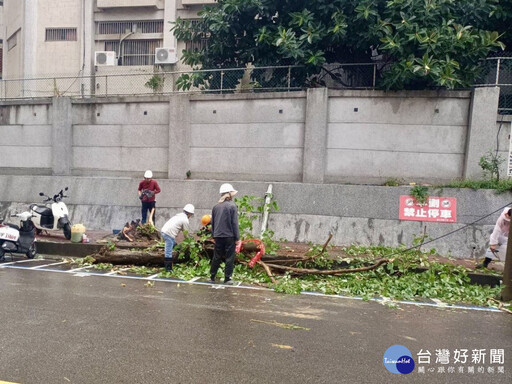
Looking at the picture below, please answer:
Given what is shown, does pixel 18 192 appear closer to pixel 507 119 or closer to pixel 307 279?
pixel 307 279

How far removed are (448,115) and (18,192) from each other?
46.6ft

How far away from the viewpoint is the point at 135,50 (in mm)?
21703

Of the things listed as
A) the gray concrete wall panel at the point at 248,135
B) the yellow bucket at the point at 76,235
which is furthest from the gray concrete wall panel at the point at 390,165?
the yellow bucket at the point at 76,235

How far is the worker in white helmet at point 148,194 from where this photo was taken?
11938mm

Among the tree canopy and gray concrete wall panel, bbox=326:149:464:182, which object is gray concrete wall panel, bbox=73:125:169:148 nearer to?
the tree canopy

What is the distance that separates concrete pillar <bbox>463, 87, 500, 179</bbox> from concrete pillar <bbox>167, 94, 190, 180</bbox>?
8.46 m

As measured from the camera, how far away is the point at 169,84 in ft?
50.3

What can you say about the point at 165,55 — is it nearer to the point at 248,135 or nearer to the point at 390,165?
the point at 248,135

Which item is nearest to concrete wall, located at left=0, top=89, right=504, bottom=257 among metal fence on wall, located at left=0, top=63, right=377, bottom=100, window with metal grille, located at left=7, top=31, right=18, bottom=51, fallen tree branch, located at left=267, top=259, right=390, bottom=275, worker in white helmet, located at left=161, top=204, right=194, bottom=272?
metal fence on wall, located at left=0, top=63, right=377, bottom=100

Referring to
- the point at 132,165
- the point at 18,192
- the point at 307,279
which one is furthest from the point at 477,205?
the point at 18,192

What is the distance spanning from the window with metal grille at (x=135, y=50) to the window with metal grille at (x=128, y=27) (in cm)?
54

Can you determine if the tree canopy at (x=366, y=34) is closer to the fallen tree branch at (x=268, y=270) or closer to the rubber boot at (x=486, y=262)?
the rubber boot at (x=486, y=262)

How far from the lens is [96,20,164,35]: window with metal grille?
2147 centimetres

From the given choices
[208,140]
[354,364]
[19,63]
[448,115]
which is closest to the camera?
[354,364]
